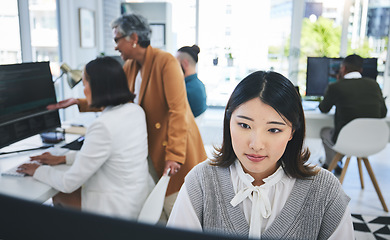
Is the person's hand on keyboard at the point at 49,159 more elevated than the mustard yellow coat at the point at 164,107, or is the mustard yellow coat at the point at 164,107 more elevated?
the mustard yellow coat at the point at 164,107

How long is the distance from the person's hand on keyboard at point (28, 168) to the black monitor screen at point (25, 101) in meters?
0.27

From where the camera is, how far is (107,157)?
5.40ft

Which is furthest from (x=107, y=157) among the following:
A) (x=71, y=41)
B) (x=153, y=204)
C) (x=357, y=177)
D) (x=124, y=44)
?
(x=357, y=177)

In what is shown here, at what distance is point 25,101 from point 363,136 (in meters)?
2.63

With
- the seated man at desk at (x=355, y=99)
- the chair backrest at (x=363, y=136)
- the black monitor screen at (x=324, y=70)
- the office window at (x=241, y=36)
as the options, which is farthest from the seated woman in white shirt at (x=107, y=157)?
the office window at (x=241, y=36)

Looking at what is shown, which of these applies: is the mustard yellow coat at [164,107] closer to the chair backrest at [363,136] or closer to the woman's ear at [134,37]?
the woman's ear at [134,37]

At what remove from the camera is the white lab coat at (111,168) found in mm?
1598

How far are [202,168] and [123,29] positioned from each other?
4.07 feet

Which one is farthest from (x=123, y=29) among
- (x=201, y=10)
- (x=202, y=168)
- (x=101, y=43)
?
(x=201, y=10)

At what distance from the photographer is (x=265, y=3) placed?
4801 millimetres

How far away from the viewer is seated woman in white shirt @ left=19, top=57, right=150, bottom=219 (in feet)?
5.25

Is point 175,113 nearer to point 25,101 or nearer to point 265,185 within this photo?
point 25,101

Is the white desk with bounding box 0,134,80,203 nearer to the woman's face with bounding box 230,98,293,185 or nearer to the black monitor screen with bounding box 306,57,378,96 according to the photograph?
the woman's face with bounding box 230,98,293,185

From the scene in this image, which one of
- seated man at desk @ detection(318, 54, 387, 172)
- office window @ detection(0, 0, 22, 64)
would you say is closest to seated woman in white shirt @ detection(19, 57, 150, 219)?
office window @ detection(0, 0, 22, 64)
